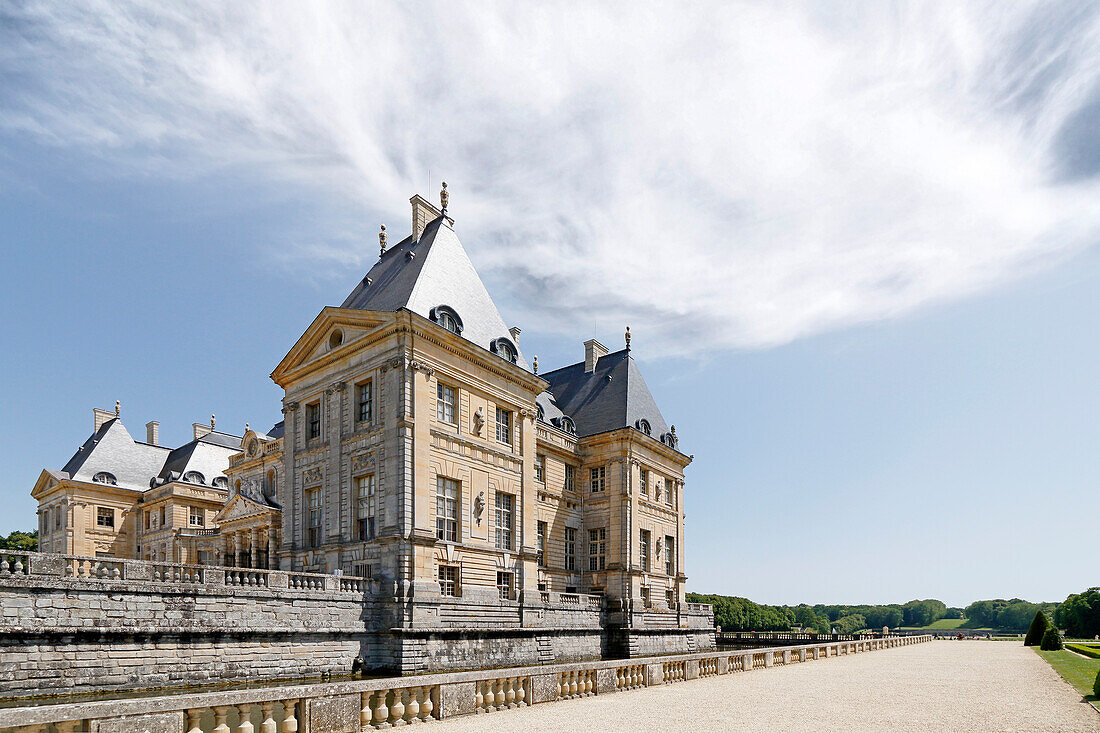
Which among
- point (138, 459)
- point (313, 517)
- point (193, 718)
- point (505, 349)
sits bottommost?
point (193, 718)

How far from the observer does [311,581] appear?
93.7 ft

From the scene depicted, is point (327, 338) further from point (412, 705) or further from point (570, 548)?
point (412, 705)

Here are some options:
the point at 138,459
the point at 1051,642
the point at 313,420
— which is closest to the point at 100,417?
the point at 138,459

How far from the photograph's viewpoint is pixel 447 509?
1321 inches

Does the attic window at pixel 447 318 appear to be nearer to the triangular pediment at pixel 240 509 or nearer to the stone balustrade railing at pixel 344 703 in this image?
the triangular pediment at pixel 240 509

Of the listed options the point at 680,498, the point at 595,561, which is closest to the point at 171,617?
the point at 595,561

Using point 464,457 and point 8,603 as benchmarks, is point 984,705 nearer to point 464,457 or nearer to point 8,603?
point 464,457

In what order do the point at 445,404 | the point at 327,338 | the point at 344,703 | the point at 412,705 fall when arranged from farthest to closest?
the point at 327,338
the point at 445,404
the point at 412,705
the point at 344,703

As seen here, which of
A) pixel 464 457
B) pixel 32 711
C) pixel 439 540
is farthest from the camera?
pixel 464 457

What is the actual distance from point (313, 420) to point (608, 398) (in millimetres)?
21764

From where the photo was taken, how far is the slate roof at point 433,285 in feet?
116

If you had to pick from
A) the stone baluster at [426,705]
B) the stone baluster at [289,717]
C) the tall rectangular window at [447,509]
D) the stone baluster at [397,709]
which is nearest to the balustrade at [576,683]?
the stone baluster at [426,705]

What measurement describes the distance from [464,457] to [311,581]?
8864 millimetres

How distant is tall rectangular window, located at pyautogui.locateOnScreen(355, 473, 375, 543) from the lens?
32312 millimetres
